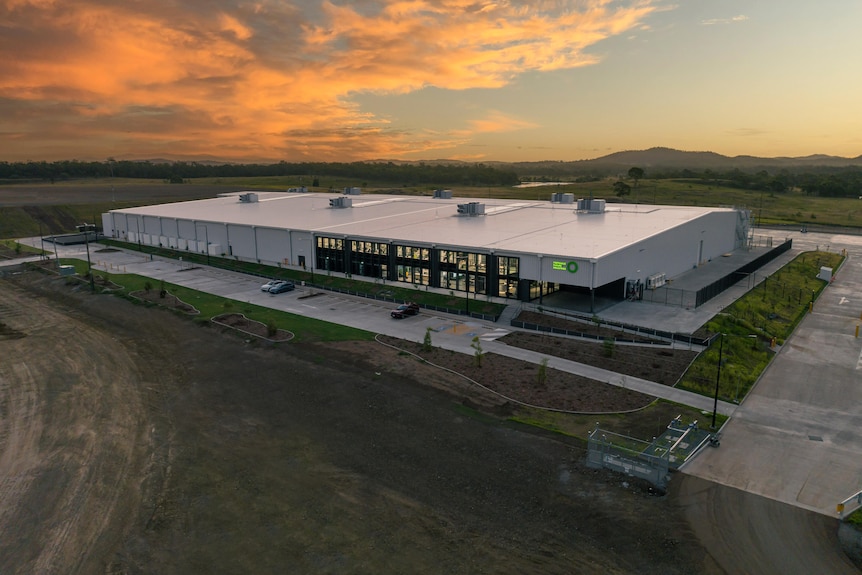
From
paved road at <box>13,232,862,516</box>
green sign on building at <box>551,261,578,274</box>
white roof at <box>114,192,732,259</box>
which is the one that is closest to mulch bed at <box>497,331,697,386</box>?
paved road at <box>13,232,862,516</box>

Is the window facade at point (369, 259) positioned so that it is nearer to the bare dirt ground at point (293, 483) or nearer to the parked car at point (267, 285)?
the parked car at point (267, 285)

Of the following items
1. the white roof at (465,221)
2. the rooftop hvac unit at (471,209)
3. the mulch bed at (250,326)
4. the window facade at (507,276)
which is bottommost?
the mulch bed at (250,326)

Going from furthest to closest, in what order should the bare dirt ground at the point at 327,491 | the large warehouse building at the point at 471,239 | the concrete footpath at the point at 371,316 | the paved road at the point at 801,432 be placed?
the large warehouse building at the point at 471,239
the concrete footpath at the point at 371,316
the paved road at the point at 801,432
the bare dirt ground at the point at 327,491

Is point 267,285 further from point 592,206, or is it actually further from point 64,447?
point 592,206

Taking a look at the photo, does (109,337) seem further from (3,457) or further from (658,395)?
(658,395)

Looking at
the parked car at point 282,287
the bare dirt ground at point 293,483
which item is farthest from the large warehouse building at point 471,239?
the bare dirt ground at point 293,483

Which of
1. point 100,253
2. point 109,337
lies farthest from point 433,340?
point 100,253

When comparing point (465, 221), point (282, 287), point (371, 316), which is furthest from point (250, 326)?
point (465, 221)
